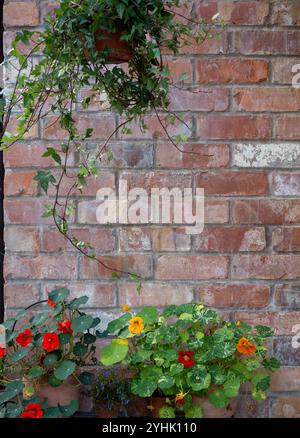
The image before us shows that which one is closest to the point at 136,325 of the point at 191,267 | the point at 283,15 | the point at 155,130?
the point at 191,267

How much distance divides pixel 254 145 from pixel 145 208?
1.36 feet

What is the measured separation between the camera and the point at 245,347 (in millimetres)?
1797

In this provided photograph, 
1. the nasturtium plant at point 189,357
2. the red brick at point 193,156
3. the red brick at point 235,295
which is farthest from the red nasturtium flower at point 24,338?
the red brick at point 193,156

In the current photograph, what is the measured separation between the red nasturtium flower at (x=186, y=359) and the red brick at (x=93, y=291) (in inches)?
12.7

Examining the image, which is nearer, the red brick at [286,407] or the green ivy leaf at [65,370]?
the green ivy leaf at [65,370]

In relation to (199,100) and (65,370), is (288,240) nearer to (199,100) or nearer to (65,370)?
(199,100)

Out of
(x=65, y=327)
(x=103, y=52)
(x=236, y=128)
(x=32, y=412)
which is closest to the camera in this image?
(x=103, y=52)

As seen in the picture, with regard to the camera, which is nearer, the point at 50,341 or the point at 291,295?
the point at 50,341

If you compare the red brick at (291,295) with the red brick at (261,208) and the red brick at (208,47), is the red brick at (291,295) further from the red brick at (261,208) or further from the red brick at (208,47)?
the red brick at (208,47)

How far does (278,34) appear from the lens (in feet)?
6.59

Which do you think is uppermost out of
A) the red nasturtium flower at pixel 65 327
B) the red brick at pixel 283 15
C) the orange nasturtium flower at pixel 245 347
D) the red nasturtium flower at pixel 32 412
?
the red brick at pixel 283 15

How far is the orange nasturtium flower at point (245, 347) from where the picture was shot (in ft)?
5.89

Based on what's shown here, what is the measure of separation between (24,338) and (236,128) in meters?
0.95

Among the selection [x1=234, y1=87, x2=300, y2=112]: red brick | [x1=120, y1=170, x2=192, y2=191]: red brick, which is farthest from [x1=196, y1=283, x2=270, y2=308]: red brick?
[x1=234, y1=87, x2=300, y2=112]: red brick
